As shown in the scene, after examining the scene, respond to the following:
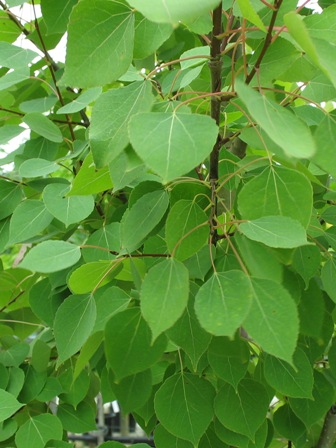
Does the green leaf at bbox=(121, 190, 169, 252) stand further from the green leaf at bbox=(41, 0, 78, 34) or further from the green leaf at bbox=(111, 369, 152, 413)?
the green leaf at bbox=(41, 0, 78, 34)

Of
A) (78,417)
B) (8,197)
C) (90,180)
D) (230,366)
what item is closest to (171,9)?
(90,180)

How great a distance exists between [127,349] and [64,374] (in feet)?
1.52

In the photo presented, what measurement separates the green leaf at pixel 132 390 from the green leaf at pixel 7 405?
0.50 ft

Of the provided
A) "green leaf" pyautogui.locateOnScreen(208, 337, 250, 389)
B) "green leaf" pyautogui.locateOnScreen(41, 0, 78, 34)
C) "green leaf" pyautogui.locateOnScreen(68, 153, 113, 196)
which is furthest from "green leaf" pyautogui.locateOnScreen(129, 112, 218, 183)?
"green leaf" pyautogui.locateOnScreen(41, 0, 78, 34)

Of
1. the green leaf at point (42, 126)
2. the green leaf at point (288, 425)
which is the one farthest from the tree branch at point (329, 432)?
the green leaf at point (42, 126)

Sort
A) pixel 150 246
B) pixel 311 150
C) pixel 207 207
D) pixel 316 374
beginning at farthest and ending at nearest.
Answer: pixel 316 374, pixel 150 246, pixel 207 207, pixel 311 150

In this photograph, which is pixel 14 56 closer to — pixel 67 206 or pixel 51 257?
pixel 67 206

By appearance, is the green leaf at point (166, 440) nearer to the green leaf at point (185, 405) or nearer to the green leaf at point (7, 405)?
the green leaf at point (185, 405)

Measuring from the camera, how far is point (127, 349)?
0.69 meters

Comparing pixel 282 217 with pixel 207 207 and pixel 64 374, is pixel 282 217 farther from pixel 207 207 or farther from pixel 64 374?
pixel 64 374

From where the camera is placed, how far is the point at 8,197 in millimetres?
A: 1101

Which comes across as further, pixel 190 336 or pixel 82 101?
pixel 82 101

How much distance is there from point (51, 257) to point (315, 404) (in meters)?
0.46

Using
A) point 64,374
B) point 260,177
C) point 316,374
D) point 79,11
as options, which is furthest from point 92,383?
point 79,11
